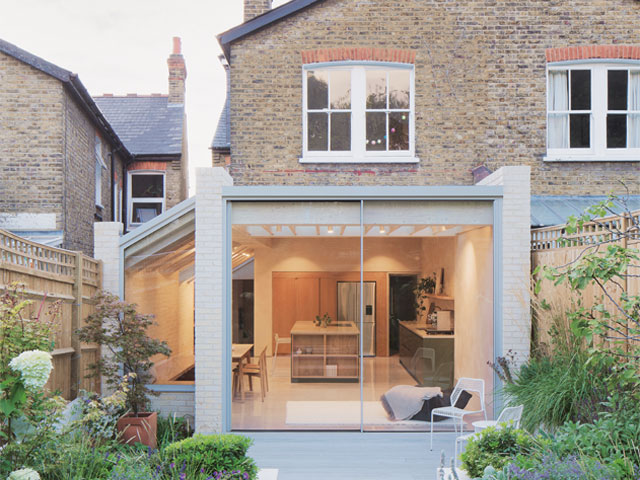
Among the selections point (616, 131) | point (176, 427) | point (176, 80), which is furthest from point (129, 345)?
point (176, 80)

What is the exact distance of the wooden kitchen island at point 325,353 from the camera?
7.91 meters

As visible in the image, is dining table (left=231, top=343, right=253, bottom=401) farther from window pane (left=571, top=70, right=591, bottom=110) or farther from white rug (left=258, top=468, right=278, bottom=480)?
window pane (left=571, top=70, right=591, bottom=110)

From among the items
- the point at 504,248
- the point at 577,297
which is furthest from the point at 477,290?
the point at 577,297

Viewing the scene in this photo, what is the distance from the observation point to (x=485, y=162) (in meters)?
9.59

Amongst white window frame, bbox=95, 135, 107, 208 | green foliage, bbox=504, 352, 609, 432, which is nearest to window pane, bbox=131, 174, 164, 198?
white window frame, bbox=95, 135, 107, 208

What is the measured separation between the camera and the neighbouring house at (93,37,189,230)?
1695cm

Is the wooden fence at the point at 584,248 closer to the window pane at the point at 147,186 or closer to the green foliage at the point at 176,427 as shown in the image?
the green foliage at the point at 176,427

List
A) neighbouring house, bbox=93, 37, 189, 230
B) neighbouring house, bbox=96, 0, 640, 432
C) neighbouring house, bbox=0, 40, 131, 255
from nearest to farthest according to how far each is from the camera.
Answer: neighbouring house, bbox=96, 0, 640, 432 < neighbouring house, bbox=0, 40, 131, 255 < neighbouring house, bbox=93, 37, 189, 230

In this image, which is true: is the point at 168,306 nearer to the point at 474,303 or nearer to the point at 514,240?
the point at 474,303

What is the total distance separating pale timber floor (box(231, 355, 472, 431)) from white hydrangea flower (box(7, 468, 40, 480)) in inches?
150

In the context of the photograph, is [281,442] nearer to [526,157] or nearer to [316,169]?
[316,169]

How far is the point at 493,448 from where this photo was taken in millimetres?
5078

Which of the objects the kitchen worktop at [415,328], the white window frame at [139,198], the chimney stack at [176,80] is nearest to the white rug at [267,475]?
the kitchen worktop at [415,328]

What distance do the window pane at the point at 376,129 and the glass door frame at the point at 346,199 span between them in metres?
2.23
